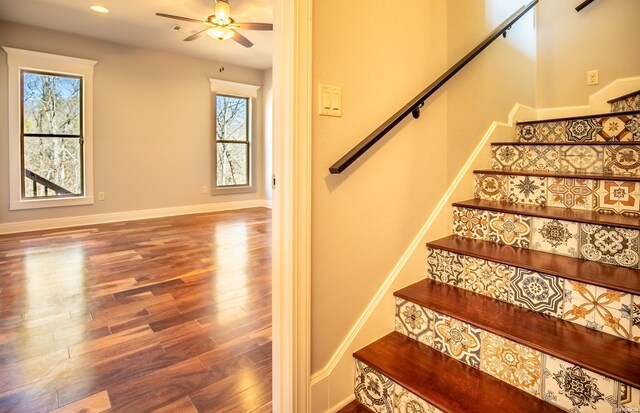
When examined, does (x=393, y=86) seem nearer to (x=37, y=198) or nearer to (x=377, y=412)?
(x=377, y=412)

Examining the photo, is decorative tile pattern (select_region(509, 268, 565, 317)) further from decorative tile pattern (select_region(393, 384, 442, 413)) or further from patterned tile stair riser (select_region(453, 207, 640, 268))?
decorative tile pattern (select_region(393, 384, 442, 413))

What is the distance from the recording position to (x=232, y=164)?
6.79 m

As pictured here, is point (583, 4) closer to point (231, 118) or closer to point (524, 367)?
point (524, 367)

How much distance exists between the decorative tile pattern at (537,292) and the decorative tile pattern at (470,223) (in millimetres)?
397

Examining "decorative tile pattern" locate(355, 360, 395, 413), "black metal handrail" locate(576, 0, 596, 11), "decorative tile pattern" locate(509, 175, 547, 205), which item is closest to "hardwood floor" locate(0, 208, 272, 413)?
"decorative tile pattern" locate(355, 360, 395, 413)

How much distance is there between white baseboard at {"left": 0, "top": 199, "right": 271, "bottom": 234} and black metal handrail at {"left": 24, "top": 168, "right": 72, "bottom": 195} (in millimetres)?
412

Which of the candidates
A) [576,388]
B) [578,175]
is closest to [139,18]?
[578,175]

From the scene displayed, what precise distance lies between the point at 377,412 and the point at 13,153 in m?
5.64

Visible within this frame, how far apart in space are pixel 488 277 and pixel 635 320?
481 millimetres

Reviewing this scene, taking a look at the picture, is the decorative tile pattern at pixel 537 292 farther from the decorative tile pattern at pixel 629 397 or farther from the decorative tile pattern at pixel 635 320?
the decorative tile pattern at pixel 629 397

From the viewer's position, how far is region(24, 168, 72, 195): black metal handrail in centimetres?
477

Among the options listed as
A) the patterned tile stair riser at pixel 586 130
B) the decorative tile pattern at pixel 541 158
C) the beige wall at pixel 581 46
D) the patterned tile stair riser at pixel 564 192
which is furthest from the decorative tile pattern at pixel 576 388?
the beige wall at pixel 581 46

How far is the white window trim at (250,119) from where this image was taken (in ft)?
20.8

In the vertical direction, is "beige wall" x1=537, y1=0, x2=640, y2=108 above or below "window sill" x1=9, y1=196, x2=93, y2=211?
above
